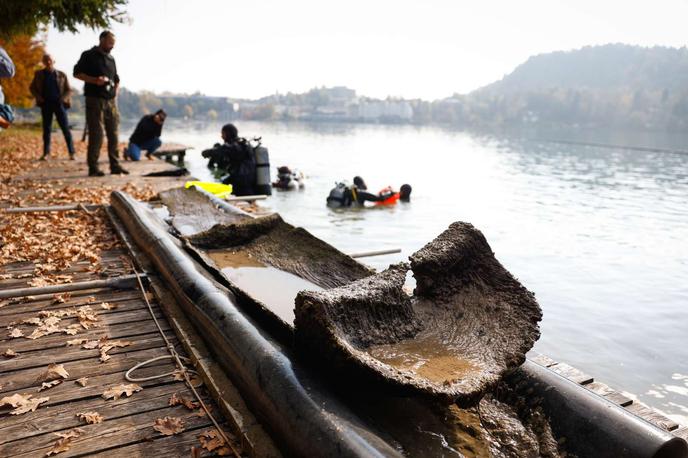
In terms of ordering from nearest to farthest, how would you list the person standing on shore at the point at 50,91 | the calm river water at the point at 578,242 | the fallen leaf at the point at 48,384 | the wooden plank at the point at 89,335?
the fallen leaf at the point at 48,384, the wooden plank at the point at 89,335, the calm river water at the point at 578,242, the person standing on shore at the point at 50,91

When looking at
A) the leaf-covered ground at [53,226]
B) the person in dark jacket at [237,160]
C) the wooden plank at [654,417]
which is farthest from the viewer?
the person in dark jacket at [237,160]

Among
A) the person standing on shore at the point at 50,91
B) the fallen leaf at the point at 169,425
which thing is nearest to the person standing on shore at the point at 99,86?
the person standing on shore at the point at 50,91

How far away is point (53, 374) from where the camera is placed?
3752mm

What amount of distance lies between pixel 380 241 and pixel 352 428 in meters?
11.2

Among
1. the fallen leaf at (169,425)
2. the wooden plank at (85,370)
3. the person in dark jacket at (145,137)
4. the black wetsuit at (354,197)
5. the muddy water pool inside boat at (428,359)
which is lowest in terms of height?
the black wetsuit at (354,197)

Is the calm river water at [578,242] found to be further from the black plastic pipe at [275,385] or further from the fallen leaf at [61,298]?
the fallen leaf at [61,298]

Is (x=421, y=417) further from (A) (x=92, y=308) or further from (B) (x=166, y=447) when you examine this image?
(A) (x=92, y=308)

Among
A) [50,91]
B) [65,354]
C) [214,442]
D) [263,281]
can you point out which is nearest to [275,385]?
[214,442]

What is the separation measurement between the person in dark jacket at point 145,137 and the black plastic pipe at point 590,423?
18.7m

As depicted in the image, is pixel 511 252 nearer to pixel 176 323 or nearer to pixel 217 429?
pixel 176 323

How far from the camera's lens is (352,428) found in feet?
8.66

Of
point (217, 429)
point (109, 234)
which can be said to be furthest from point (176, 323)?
point (109, 234)

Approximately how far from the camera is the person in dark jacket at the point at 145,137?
19469 mm

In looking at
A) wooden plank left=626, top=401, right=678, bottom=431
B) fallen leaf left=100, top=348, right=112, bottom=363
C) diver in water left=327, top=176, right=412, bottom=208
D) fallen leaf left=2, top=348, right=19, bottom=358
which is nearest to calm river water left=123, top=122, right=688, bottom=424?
diver in water left=327, top=176, right=412, bottom=208
